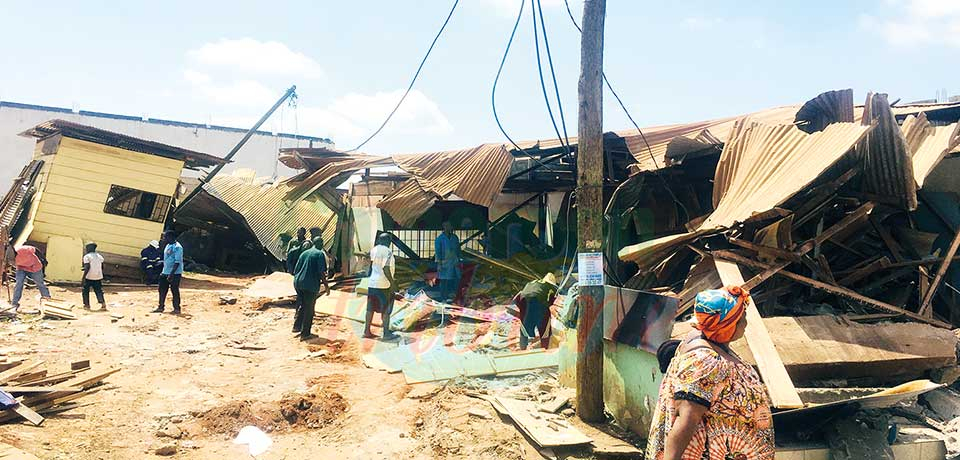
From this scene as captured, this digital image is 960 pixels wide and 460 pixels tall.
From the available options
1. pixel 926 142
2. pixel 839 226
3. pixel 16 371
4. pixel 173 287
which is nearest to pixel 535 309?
pixel 839 226

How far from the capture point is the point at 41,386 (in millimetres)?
5688

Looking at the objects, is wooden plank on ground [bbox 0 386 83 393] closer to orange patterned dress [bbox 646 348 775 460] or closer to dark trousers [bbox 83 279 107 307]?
orange patterned dress [bbox 646 348 775 460]

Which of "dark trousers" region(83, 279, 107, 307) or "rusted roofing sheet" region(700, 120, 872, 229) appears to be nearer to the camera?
"rusted roofing sheet" region(700, 120, 872, 229)

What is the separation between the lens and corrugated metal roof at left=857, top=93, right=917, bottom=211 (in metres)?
5.23

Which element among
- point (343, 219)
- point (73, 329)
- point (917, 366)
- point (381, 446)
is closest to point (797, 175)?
point (917, 366)

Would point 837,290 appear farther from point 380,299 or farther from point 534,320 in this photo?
point 380,299

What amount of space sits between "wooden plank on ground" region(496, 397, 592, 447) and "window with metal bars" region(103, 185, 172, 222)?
14426 millimetres

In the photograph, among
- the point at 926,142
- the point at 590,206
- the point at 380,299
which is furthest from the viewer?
the point at 380,299

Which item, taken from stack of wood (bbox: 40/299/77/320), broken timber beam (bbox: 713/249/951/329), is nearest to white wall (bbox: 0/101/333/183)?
stack of wood (bbox: 40/299/77/320)

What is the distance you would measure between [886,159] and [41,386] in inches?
319

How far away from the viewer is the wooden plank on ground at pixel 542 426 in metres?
4.66

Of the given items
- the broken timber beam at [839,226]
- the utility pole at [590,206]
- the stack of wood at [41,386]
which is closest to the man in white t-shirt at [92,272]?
the stack of wood at [41,386]

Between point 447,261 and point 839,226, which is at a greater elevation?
point 839,226

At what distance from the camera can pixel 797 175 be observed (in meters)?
5.30
